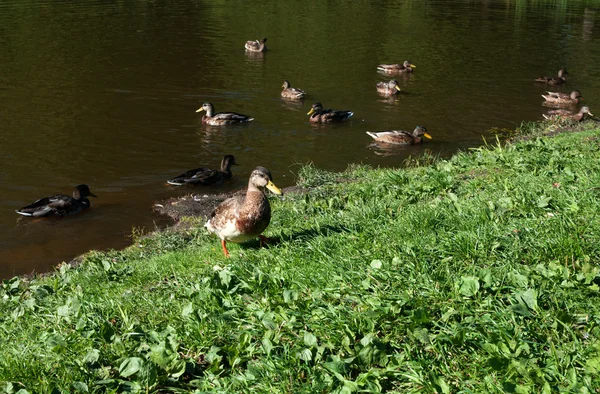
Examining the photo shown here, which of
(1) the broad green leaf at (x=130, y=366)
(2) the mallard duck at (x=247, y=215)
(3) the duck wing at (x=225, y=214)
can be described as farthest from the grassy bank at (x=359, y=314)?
(3) the duck wing at (x=225, y=214)

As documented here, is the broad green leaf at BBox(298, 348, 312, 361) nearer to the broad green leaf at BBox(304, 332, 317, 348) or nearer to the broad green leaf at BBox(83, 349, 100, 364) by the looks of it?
the broad green leaf at BBox(304, 332, 317, 348)

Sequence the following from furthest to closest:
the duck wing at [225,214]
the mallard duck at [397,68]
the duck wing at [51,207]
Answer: the mallard duck at [397,68] < the duck wing at [51,207] < the duck wing at [225,214]

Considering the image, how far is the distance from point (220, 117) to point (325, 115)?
122 inches

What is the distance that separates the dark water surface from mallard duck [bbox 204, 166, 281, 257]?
4964mm

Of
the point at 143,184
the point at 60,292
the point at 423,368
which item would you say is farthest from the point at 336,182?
the point at 423,368

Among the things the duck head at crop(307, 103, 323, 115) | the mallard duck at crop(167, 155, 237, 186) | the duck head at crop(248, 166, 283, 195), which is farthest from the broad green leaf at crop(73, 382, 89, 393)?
the duck head at crop(307, 103, 323, 115)

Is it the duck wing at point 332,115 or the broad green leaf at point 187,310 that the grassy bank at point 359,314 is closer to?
the broad green leaf at point 187,310

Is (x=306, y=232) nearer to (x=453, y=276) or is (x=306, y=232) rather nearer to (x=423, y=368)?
(x=453, y=276)

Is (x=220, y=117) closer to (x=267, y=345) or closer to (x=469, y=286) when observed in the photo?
(x=469, y=286)

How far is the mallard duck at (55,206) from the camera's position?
13430 millimetres

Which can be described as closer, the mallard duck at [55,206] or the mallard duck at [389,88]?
the mallard duck at [55,206]

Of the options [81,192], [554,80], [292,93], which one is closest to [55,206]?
[81,192]

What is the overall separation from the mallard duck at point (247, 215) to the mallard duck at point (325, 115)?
12162mm

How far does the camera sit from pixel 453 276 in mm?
5348
